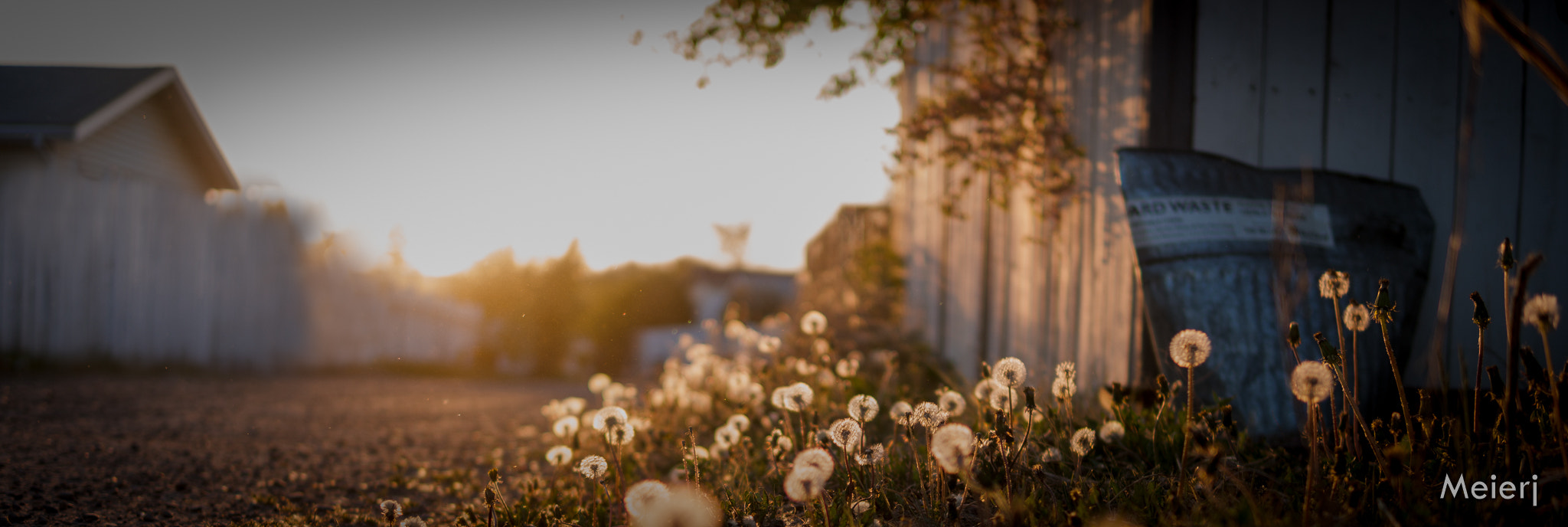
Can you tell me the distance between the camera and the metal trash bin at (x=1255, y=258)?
8.44ft

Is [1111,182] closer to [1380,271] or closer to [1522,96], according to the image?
[1380,271]

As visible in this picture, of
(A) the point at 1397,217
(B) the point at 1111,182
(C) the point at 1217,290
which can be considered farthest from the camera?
(B) the point at 1111,182

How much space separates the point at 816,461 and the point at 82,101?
33.5ft

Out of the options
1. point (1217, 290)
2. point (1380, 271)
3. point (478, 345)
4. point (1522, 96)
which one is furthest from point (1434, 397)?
point (478, 345)

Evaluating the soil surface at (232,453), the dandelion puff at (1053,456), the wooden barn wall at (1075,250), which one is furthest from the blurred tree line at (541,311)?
the dandelion puff at (1053,456)

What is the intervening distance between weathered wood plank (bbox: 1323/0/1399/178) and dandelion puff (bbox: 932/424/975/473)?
8.63ft

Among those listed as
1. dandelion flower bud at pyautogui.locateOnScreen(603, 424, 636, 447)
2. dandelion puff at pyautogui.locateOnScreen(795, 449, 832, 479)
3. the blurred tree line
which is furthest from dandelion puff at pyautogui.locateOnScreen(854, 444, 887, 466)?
the blurred tree line

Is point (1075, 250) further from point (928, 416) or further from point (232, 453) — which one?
point (232, 453)

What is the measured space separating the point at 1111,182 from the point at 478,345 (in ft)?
30.6

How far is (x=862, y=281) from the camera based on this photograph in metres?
5.85

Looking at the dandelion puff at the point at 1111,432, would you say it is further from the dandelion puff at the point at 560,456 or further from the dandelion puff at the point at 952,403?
the dandelion puff at the point at 560,456

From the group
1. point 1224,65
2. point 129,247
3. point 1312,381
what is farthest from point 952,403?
point 129,247

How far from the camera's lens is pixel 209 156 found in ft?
32.8

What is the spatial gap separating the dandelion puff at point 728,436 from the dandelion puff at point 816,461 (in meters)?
0.92
